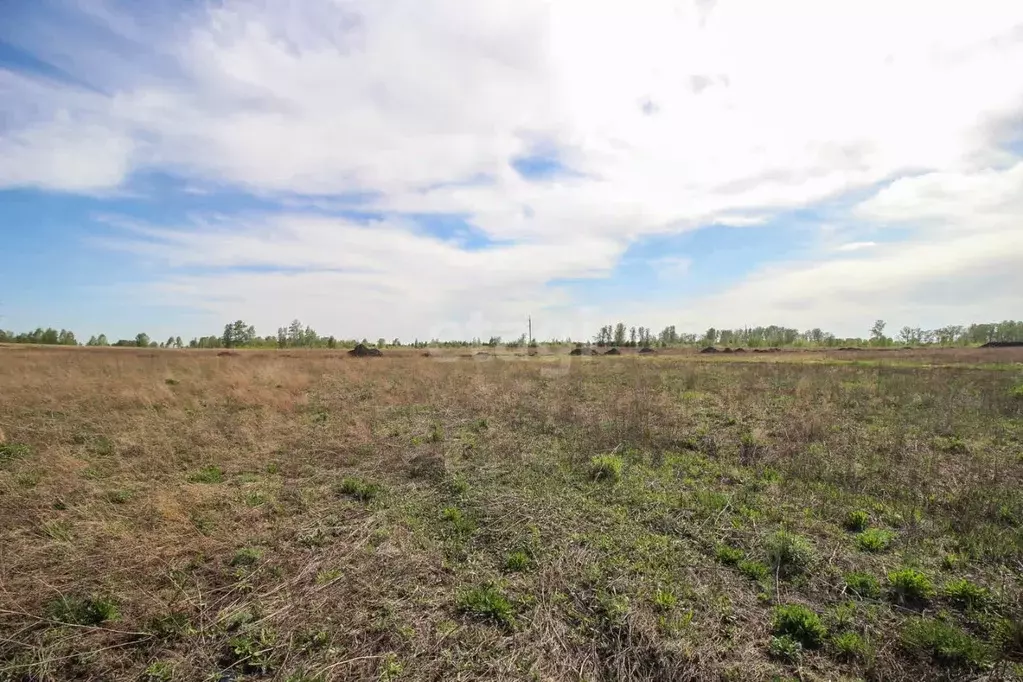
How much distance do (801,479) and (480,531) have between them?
5635 mm

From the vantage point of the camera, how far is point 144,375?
20156 millimetres

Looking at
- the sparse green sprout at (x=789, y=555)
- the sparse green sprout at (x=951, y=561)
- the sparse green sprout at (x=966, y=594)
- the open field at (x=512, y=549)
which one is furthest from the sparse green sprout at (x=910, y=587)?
the sparse green sprout at (x=789, y=555)

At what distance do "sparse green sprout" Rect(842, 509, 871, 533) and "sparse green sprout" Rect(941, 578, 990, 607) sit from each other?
1.52 metres

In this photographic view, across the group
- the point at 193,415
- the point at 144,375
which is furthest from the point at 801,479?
the point at 144,375

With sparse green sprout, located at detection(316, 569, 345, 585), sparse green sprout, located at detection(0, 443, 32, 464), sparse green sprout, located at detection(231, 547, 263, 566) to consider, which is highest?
sparse green sprout, located at detection(0, 443, 32, 464)

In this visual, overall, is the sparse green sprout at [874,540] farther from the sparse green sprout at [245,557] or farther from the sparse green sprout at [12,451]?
the sparse green sprout at [12,451]

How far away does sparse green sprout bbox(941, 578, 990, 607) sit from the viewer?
4.33m

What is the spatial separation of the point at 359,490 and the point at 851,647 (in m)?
6.39

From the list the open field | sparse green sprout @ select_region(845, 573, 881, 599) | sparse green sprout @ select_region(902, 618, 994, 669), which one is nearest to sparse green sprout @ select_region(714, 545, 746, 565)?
the open field

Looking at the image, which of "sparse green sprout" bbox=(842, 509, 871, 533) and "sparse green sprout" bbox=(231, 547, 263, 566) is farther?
"sparse green sprout" bbox=(842, 509, 871, 533)

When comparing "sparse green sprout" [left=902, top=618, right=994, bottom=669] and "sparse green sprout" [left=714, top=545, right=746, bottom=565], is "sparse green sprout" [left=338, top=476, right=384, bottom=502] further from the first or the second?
"sparse green sprout" [left=902, top=618, right=994, bottom=669]

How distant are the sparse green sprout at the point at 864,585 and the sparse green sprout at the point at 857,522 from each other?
152 centimetres

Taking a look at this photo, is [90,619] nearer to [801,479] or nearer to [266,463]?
[266,463]

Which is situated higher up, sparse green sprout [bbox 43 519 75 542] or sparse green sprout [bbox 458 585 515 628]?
sparse green sprout [bbox 43 519 75 542]
